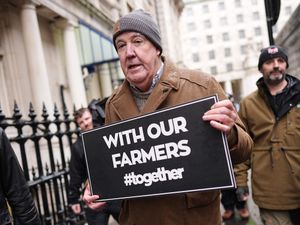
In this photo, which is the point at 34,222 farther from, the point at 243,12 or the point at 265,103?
the point at 243,12

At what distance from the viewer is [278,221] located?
3.14 meters

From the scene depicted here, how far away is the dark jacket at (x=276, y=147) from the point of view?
10.1 ft

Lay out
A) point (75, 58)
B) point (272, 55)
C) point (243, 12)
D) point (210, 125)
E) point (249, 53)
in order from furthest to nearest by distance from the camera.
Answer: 1. point (243, 12)
2. point (249, 53)
3. point (75, 58)
4. point (272, 55)
5. point (210, 125)

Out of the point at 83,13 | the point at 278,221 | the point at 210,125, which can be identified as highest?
the point at 83,13

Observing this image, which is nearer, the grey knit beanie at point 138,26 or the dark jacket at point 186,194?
the dark jacket at point 186,194

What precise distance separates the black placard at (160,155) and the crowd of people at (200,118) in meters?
0.07

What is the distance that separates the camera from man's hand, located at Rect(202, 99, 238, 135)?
1646 millimetres

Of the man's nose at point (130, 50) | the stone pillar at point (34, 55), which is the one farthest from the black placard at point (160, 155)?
the stone pillar at point (34, 55)

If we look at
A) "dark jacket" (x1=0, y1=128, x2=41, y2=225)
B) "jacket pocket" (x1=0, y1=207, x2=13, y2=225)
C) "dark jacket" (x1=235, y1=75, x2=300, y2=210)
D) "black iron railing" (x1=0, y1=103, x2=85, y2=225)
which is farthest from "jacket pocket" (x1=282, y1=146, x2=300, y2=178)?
"black iron railing" (x1=0, y1=103, x2=85, y2=225)

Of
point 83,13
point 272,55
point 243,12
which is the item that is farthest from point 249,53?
point 272,55

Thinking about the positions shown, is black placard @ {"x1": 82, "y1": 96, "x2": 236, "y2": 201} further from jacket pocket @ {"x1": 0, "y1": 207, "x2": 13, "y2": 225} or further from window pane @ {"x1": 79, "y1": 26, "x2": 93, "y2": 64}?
window pane @ {"x1": 79, "y1": 26, "x2": 93, "y2": 64}

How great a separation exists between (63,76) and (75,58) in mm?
795

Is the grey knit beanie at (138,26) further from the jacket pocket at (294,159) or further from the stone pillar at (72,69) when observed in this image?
the stone pillar at (72,69)

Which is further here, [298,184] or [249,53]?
[249,53]
